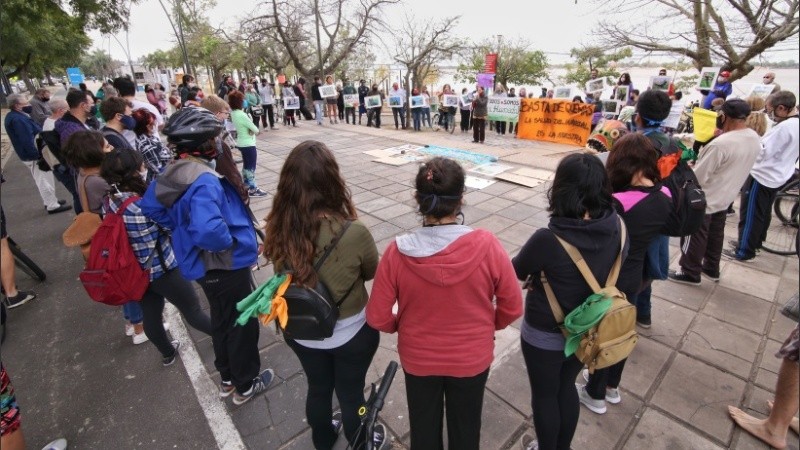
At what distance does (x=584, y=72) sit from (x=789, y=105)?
2151 cm

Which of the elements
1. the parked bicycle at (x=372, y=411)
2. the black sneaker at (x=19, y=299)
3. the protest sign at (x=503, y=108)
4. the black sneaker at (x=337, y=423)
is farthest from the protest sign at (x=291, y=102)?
the parked bicycle at (x=372, y=411)

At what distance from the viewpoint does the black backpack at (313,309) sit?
1.59 meters

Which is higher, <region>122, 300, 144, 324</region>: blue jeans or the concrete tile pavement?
<region>122, 300, 144, 324</region>: blue jeans

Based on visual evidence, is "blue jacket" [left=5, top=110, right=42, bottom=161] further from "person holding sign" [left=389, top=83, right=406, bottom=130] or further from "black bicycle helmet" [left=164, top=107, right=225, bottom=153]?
"person holding sign" [left=389, top=83, right=406, bottom=130]

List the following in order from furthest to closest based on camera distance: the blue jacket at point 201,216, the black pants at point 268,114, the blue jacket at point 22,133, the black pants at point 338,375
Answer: the black pants at point 268,114 < the blue jacket at point 22,133 < the blue jacket at point 201,216 < the black pants at point 338,375

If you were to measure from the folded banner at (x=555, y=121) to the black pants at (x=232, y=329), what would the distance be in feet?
31.9

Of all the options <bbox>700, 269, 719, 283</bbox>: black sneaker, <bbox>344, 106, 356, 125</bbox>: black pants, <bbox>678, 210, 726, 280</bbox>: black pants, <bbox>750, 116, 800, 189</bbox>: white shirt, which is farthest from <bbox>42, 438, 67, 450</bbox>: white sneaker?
<bbox>344, 106, 356, 125</bbox>: black pants

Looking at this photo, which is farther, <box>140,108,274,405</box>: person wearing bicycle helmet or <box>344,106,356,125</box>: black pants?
<box>344,106,356,125</box>: black pants

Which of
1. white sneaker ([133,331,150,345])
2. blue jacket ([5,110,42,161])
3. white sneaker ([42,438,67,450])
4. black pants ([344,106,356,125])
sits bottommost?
white sneaker ([42,438,67,450])

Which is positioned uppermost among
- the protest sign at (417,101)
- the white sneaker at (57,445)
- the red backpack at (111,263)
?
the protest sign at (417,101)

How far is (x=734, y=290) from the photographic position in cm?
363

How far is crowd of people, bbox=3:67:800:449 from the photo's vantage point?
1.52 m

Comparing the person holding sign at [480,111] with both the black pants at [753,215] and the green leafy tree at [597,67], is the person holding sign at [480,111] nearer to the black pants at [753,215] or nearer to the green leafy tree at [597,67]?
the black pants at [753,215]

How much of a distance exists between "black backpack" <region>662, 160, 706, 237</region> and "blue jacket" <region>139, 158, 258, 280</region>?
257cm
